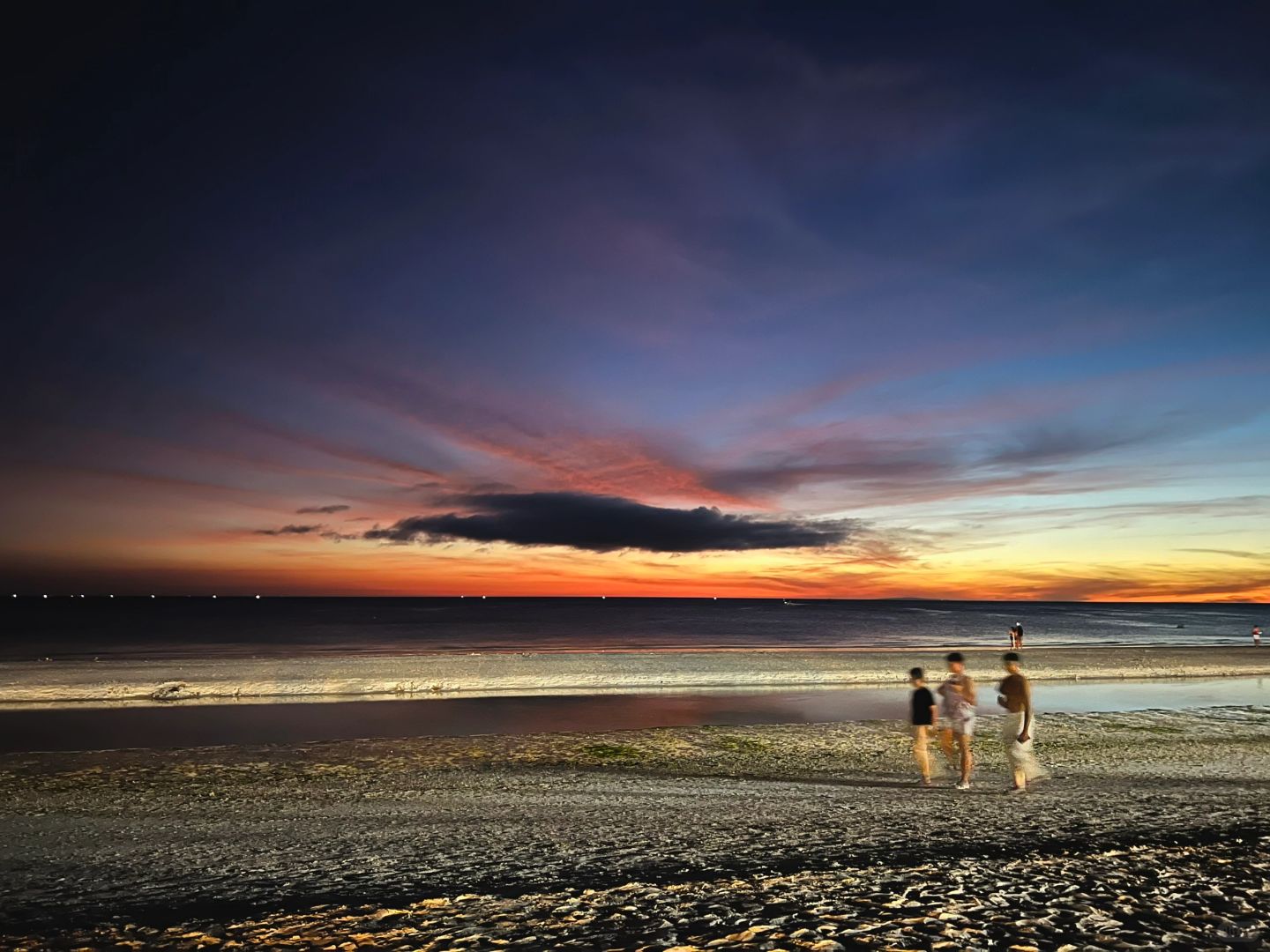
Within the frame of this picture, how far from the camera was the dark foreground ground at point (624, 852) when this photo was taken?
7.83 meters

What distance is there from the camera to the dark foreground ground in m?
7.83

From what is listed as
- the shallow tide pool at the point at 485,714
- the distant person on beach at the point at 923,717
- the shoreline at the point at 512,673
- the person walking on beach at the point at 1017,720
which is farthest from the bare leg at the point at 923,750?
the shoreline at the point at 512,673

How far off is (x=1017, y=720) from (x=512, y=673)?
96.3 feet

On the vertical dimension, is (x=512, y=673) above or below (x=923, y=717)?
below

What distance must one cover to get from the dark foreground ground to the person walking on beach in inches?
19.2

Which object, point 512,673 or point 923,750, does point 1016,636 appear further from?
point 923,750

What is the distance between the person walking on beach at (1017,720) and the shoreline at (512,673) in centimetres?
2252

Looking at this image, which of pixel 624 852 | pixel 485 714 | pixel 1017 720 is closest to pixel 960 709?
pixel 1017 720

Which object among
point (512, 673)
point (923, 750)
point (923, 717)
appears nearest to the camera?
point (923, 717)

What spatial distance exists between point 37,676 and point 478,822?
34.5 meters

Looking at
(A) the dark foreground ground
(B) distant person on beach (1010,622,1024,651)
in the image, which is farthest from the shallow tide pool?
(B) distant person on beach (1010,622,1024,651)

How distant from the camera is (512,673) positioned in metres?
39.8

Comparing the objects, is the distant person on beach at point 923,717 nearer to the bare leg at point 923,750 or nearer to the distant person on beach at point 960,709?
the bare leg at point 923,750

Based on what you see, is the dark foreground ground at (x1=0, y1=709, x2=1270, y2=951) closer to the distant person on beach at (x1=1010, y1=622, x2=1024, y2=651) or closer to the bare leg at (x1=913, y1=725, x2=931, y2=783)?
the bare leg at (x1=913, y1=725, x2=931, y2=783)
